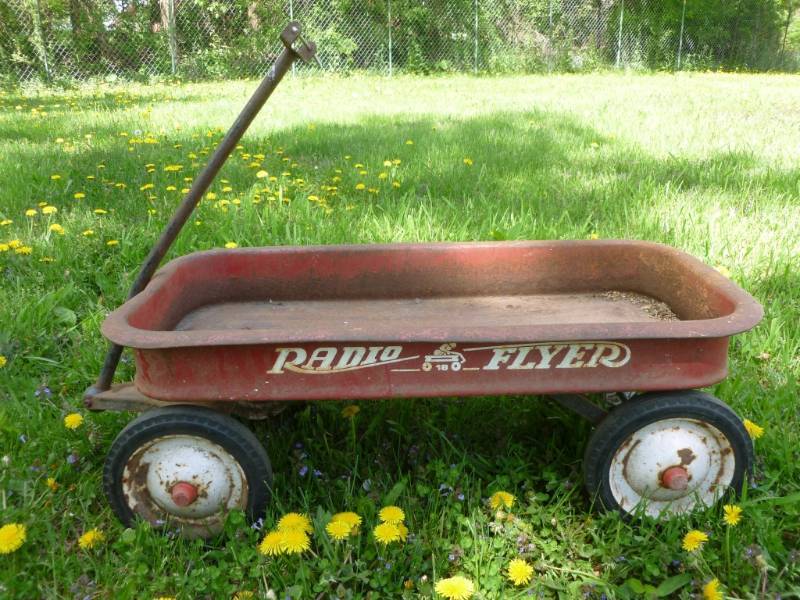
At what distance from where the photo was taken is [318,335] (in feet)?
4.58

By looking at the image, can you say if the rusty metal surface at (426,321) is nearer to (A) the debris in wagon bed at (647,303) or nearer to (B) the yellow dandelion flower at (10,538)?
(A) the debris in wagon bed at (647,303)

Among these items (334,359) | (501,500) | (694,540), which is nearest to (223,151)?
(334,359)

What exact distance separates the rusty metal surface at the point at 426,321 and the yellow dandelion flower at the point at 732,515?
29 centimetres

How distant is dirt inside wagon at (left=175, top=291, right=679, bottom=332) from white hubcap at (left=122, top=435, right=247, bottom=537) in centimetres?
53

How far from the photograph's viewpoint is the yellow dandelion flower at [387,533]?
141cm

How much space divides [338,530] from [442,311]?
35.9 inches

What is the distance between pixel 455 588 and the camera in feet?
4.26

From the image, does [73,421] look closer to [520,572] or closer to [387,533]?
[387,533]

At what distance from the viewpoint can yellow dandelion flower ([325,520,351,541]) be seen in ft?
4.59

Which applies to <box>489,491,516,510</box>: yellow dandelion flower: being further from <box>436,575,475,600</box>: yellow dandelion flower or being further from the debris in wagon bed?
the debris in wagon bed

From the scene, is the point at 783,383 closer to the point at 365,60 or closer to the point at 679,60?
the point at 365,60

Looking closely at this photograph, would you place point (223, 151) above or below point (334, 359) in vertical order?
above

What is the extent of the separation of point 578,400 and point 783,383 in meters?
0.91

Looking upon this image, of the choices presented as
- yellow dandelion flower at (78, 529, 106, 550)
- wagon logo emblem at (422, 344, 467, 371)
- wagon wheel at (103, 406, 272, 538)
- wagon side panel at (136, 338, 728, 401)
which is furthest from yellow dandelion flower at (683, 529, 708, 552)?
yellow dandelion flower at (78, 529, 106, 550)
